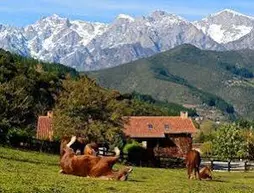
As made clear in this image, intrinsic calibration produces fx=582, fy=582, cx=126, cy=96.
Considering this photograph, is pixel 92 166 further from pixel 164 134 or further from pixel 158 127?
pixel 158 127

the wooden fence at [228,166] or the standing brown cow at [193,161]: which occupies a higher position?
the standing brown cow at [193,161]

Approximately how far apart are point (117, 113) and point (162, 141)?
125 feet

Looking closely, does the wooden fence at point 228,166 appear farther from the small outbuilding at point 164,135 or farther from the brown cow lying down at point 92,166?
the brown cow lying down at point 92,166

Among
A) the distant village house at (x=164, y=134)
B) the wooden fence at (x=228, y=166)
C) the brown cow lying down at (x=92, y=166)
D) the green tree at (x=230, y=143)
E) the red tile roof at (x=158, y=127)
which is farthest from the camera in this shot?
the red tile roof at (x=158, y=127)

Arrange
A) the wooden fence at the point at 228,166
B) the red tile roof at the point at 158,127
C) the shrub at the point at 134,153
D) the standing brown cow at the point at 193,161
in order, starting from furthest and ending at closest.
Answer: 1. the red tile roof at the point at 158,127
2. the wooden fence at the point at 228,166
3. the shrub at the point at 134,153
4. the standing brown cow at the point at 193,161

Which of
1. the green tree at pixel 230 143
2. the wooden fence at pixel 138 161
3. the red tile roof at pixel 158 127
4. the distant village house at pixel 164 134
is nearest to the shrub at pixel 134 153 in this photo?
the wooden fence at pixel 138 161

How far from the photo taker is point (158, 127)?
96.0m

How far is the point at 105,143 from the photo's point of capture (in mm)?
55844

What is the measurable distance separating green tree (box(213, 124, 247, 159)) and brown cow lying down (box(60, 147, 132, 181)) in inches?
2134

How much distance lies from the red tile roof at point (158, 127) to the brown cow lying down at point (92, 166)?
69665mm

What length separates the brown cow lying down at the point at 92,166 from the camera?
69.1 feet

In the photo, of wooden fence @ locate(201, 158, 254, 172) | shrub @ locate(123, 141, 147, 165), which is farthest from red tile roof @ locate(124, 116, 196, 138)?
shrub @ locate(123, 141, 147, 165)

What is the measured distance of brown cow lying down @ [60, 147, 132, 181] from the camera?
21062 mm

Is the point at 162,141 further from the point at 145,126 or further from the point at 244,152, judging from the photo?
the point at 244,152
